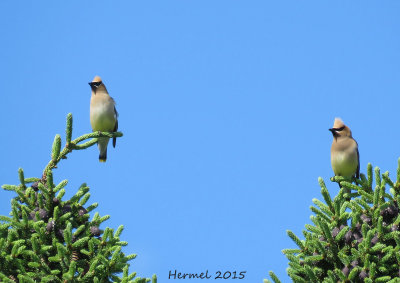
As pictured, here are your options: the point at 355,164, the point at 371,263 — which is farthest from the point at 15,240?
the point at 355,164

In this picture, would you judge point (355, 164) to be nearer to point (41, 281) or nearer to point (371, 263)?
point (371, 263)

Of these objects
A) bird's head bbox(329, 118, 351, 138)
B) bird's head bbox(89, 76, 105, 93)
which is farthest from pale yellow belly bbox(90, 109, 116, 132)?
bird's head bbox(329, 118, 351, 138)

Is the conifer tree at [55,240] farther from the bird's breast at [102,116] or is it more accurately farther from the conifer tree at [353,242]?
the bird's breast at [102,116]

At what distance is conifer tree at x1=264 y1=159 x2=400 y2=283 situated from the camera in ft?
11.9

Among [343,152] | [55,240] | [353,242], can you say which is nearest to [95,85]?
[343,152]

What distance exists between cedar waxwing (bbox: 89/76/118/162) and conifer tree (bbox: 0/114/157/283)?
346 centimetres

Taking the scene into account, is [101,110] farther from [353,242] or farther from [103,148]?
[353,242]

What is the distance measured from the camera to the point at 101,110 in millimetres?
7672

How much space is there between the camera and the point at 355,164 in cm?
673

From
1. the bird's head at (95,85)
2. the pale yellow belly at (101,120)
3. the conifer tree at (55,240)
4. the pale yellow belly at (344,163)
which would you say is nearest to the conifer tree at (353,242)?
the conifer tree at (55,240)

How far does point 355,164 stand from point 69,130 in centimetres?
342

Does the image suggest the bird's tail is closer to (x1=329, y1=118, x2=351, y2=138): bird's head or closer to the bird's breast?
the bird's breast

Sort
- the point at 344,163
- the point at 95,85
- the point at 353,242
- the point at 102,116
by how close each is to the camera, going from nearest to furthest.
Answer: the point at 353,242
the point at 344,163
the point at 102,116
the point at 95,85

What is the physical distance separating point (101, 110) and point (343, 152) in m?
2.88
